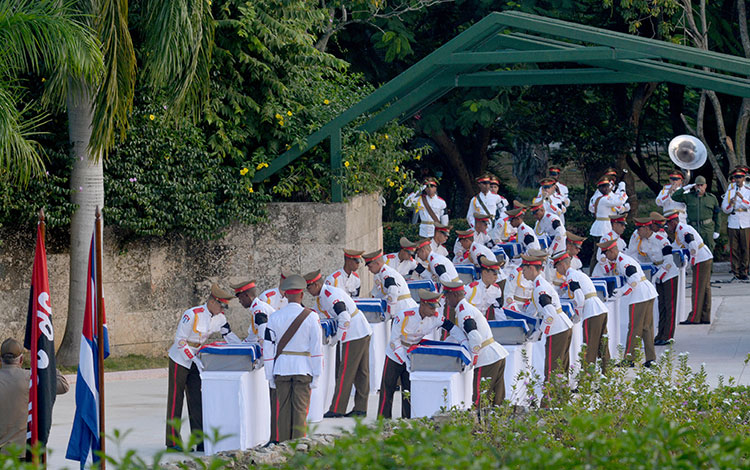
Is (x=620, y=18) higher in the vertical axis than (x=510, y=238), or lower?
higher

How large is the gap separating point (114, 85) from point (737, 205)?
12.2 m

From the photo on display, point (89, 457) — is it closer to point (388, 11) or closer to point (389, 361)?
point (389, 361)

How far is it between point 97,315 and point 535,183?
1211 inches

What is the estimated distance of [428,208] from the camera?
2181 centimetres

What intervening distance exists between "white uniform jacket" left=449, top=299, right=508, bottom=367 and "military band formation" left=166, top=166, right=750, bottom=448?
0.5 inches

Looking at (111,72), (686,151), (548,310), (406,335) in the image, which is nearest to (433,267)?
(548,310)

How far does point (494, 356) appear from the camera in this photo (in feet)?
38.3

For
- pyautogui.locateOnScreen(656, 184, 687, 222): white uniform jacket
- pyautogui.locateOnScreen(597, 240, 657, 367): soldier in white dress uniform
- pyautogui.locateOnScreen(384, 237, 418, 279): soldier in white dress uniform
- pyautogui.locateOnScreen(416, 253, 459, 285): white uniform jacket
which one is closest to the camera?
pyautogui.locateOnScreen(597, 240, 657, 367): soldier in white dress uniform

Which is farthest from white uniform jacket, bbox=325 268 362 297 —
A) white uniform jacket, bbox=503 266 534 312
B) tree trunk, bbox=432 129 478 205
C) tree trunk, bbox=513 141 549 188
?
tree trunk, bbox=513 141 549 188

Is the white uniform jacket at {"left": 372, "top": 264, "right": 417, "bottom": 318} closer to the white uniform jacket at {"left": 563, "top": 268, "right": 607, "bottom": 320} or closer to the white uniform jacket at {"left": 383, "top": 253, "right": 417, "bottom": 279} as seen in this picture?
the white uniform jacket at {"left": 563, "top": 268, "right": 607, "bottom": 320}

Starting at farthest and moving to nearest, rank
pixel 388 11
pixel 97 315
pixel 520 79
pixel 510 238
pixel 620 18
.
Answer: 1. pixel 620 18
2. pixel 388 11
3. pixel 510 238
4. pixel 520 79
5. pixel 97 315

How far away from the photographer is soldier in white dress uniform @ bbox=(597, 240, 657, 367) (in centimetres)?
1489

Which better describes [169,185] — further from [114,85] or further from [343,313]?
[343,313]

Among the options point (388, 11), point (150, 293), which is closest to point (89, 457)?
point (150, 293)
